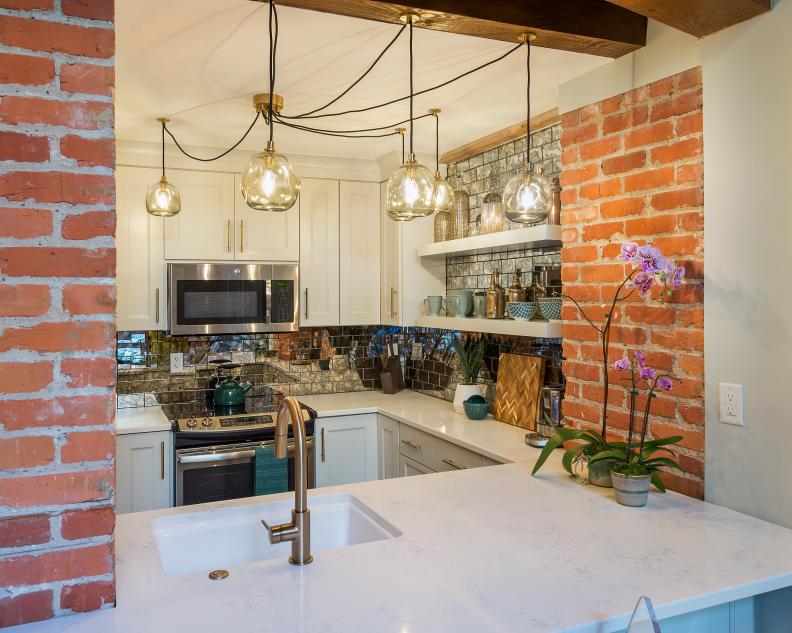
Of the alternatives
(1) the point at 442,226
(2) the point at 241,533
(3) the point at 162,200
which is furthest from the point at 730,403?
(3) the point at 162,200

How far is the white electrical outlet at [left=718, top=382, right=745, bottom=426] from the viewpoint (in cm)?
191

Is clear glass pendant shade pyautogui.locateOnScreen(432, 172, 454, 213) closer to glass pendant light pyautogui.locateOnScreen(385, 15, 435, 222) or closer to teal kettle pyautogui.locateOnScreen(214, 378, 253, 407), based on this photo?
glass pendant light pyautogui.locateOnScreen(385, 15, 435, 222)

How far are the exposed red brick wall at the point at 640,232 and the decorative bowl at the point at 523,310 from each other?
1.09 feet

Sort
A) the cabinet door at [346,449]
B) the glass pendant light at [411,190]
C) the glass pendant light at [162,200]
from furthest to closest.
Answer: the cabinet door at [346,449] < the glass pendant light at [162,200] < the glass pendant light at [411,190]

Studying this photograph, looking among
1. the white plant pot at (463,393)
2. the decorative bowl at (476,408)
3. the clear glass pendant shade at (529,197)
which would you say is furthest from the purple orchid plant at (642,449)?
the white plant pot at (463,393)

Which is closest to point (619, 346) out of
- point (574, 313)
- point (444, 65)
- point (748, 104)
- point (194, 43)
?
point (574, 313)

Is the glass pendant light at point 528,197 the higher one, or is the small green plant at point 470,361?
the glass pendant light at point 528,197

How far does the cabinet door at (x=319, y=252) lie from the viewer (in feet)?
13.4

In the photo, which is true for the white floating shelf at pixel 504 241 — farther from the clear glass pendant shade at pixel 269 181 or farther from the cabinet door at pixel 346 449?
the clear glass pendant shade at pixel 269 181

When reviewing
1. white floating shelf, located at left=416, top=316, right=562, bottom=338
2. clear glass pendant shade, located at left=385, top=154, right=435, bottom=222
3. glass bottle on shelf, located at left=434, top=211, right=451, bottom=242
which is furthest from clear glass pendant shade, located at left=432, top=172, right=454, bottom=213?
glass bottle on shelf, located at left=434, top=211, right=451, bottom=242

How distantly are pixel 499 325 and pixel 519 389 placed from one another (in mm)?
405

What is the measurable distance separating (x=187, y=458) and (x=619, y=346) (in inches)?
89.3

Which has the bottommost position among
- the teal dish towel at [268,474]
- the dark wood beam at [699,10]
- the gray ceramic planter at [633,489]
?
the teal dish towel at [268,474]

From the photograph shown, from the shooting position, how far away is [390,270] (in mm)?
4125
